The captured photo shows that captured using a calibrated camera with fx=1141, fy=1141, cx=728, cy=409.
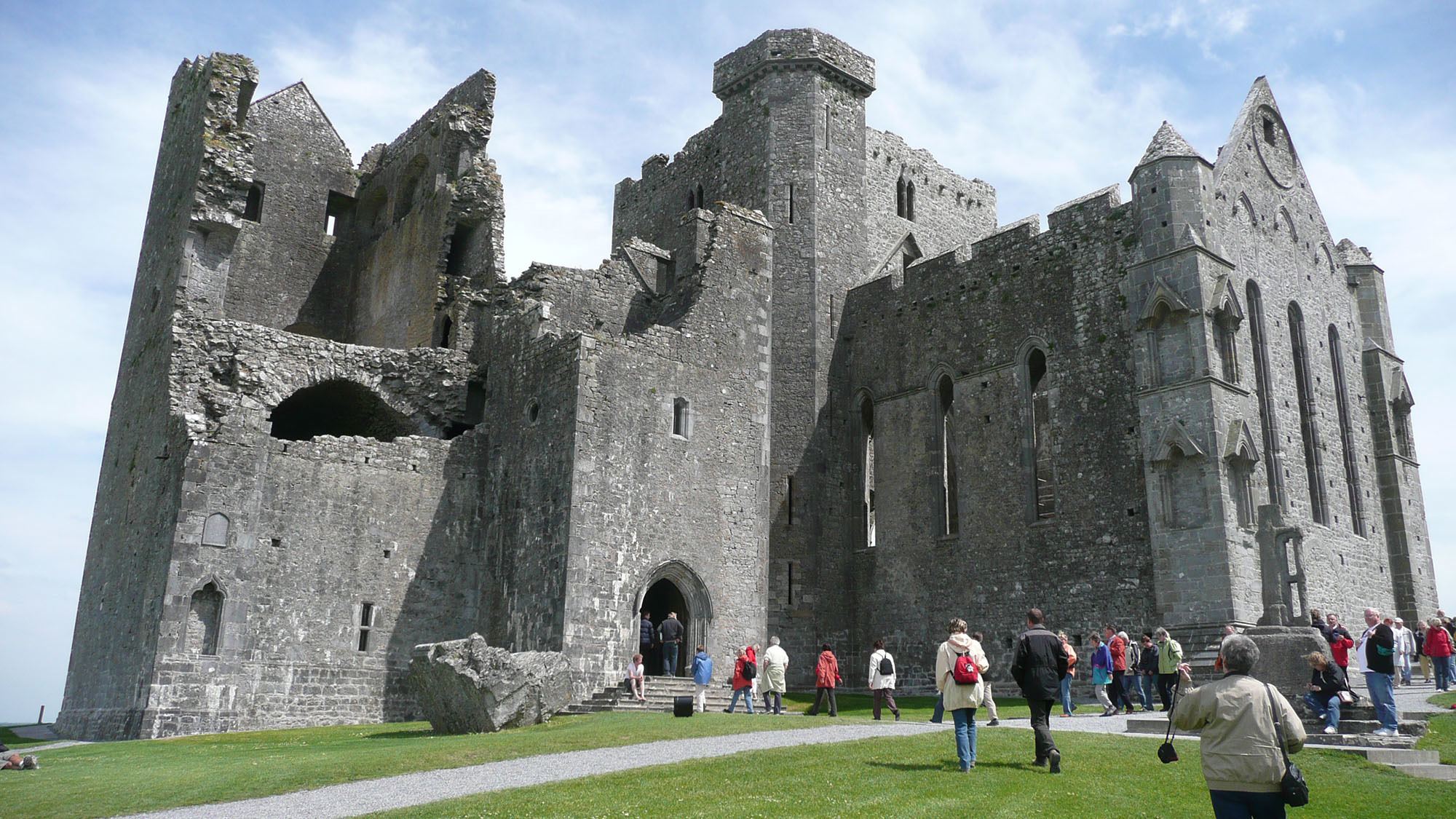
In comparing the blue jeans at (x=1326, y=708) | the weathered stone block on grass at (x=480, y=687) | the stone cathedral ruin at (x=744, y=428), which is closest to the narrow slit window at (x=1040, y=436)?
the stone cathedral ruin at (x=744, y=428)

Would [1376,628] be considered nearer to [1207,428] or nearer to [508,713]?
[1207,428]

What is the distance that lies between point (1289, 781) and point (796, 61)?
1088 inches

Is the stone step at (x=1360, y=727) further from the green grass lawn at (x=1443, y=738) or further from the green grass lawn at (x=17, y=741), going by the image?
the green grass lawn at (x=17, y=741)

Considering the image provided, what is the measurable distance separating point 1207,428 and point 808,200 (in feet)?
41.3

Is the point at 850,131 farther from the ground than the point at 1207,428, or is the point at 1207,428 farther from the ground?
the point at 850,131

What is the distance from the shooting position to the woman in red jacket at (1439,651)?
19.7 metres

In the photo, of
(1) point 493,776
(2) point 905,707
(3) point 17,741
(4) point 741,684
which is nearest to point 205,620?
(3) point 17,741

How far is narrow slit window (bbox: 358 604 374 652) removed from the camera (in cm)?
2341

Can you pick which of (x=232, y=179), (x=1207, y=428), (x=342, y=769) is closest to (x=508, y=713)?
(x=342, y=769)

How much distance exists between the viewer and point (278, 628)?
72.9ft

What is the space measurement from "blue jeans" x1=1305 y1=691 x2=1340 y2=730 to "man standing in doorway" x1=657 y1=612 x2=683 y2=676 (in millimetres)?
12021

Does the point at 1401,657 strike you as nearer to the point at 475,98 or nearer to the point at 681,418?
the point at 681,418

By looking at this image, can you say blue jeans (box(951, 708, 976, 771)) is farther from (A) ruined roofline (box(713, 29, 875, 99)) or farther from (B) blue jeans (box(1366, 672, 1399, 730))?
(A) ruined roofline (box(713, 29, 875, 99))

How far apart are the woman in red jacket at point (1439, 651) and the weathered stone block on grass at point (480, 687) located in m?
15.2
